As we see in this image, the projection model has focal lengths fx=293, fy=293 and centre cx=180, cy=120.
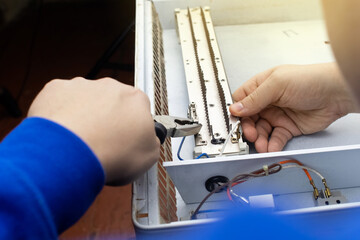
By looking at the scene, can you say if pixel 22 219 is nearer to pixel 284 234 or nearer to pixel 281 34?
pixel 284 234

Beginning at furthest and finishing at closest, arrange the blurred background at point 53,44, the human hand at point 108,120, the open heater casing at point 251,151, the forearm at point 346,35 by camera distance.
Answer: the blurred background at point 53,44, the open heater casing at point 251,151, the human hand at point 108,120, the forearm at point 346,35

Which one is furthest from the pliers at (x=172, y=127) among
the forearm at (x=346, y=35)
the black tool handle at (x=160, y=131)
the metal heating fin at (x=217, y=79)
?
the forearm at (x=346, y=35)

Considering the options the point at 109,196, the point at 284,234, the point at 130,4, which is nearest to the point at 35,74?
the point at 130,4

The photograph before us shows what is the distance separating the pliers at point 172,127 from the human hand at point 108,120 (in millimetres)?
41

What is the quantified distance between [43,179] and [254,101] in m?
0.50

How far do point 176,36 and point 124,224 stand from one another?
814mm

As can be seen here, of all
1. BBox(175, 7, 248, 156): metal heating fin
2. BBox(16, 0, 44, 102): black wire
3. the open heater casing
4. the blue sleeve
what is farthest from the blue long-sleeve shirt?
BBox(16, 0, 44, 102): black wire

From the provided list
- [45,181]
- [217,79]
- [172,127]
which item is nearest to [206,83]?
[217,79]

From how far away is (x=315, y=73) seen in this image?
0.68 meters

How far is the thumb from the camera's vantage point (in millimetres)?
682

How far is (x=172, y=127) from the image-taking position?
21.6 inches

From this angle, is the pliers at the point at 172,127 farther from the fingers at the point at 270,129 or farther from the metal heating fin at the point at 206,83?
the fingers at the point at 270,129

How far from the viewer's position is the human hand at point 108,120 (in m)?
0.39

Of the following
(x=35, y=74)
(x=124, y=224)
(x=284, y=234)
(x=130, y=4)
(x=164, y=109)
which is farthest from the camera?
(x=130, y=4)
